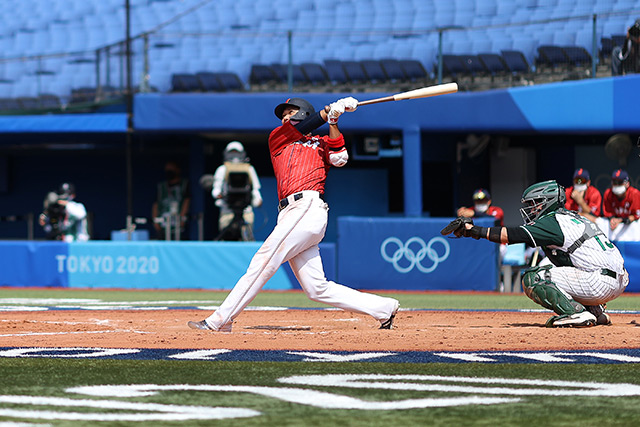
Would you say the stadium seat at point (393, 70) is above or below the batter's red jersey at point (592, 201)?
above

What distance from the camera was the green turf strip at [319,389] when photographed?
4172 mm

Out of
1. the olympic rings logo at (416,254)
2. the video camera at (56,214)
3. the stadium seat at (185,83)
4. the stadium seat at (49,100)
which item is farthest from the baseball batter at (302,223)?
the stadium seat at (49,100)

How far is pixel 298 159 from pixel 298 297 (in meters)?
6.45

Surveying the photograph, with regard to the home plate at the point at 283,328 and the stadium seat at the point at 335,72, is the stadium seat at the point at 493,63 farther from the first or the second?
the home plate at the point at 283,328

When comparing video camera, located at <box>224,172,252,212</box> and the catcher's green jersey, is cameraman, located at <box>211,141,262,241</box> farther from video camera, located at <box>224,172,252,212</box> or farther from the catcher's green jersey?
the catcher's green jersey

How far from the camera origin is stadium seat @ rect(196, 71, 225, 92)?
19141 millimetres

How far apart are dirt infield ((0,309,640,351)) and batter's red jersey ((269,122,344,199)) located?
1.14 m

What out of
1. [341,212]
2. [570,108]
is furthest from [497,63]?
[341,212]

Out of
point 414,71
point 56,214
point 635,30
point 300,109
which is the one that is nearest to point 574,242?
point 300,109

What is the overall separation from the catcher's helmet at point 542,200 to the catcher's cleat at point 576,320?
808 mm

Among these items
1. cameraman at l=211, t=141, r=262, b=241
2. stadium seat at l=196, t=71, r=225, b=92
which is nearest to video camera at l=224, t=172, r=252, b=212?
cameraman at l=211, t=141, r=262, b=241

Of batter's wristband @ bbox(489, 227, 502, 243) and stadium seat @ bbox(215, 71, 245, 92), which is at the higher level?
stadium seat @ bbox(215, 71, 245, 92)

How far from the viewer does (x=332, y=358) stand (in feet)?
20.4

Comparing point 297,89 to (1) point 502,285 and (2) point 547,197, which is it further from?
(2) point 547,197
